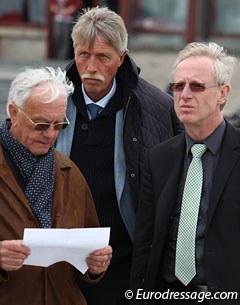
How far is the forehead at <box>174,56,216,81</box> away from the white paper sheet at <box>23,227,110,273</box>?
0.81 m

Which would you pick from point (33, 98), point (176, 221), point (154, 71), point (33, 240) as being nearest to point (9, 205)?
point (33, 240)

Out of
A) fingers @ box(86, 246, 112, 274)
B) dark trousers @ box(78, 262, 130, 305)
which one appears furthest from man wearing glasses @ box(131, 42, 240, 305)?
dark trousers @ box(78, 262, 130, 305)

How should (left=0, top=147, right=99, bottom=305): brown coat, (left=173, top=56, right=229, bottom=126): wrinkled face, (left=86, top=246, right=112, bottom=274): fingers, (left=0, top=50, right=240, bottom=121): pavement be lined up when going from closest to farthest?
(left=0, top=147, right=99, bottom=305): brown coat → (left=86, top=246, right=112, bottom=274): fingers → (left=173, top=56, right=229, bottom=126): wrinkled face → (left=0, top=50, right=240, bottom=121): pavement

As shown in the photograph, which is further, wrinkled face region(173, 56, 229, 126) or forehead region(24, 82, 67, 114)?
wrinkled face region(173, 56, 229, 126)

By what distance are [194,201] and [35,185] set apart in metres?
0.70

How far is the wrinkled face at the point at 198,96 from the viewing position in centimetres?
418

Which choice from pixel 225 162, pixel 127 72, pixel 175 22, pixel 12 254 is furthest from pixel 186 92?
pixel 175 22

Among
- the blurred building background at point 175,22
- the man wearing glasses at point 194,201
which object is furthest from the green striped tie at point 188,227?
the blurred building background at point 175,22

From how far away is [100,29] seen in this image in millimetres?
4707

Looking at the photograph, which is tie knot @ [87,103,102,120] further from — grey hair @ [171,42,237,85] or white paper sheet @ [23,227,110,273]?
white paper sheet @ [23,227,110,273]

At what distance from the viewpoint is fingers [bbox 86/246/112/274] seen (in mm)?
3990

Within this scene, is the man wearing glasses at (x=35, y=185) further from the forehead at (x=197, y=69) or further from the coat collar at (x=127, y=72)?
the coat collar at (x=127, y=72)

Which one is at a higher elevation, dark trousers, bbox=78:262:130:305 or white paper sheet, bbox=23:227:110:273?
white paper sheet, bbox=23:227:110:273

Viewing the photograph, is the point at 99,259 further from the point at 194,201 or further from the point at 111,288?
the point at 111,288
